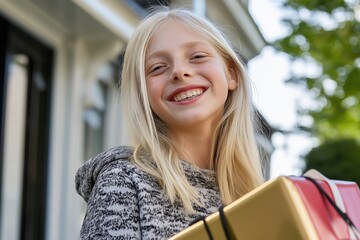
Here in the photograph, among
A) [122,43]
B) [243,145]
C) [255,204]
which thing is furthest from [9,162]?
[255,204]

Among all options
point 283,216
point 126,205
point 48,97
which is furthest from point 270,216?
A: point 48,97

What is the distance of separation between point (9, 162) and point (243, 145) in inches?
143

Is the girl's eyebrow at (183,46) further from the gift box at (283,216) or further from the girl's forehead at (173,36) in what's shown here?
the gift box at (283,216)

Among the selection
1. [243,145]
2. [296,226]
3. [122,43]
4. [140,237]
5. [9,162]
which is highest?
[122,43]

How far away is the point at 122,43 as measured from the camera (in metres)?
6.76

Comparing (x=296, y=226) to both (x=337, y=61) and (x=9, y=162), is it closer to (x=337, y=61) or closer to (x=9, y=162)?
(x=9, y=162)

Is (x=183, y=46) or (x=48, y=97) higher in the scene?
(x=48, y=97)

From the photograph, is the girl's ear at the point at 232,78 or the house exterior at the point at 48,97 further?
the house exterior at the point at 48,97

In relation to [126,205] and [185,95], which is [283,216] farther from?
[185,95]

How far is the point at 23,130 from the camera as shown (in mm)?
6090

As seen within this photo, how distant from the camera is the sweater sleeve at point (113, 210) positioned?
191cm

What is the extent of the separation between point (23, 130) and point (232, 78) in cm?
385

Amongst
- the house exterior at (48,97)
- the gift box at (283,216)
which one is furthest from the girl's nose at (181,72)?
the house exterior at (48,97)

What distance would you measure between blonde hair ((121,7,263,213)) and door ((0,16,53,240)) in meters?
3.28
